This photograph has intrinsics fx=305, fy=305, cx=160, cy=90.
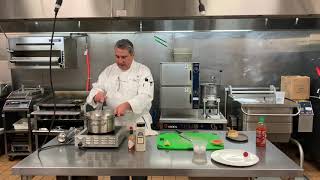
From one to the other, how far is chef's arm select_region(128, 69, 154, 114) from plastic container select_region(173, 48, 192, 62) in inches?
53.1

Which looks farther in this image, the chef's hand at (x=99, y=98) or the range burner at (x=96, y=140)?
the chef's hand at (x=99, y=98)

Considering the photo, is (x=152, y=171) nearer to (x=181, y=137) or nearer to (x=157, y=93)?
(x=181, y=137)

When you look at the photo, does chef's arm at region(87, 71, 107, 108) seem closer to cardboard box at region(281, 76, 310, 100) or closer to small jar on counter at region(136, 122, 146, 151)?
small jar on counter at region(136, 122, 146, 151)

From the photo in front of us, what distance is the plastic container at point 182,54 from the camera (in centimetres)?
376

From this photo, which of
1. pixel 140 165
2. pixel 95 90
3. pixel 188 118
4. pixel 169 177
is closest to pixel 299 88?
pixel 188 118

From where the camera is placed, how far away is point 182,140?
1.93 metres

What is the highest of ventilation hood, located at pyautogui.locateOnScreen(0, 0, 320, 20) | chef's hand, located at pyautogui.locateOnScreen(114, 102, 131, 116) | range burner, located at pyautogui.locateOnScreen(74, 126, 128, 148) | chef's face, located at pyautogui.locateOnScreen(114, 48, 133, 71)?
ventilation hood, located at pyautogui.locateOnScreen(0, 0, 320, 20)

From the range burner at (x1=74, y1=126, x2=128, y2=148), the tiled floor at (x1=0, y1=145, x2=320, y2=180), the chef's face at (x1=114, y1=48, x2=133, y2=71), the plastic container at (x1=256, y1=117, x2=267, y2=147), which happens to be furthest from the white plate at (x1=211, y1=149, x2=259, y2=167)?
the tiled floor at (x1=0, y1=145, x2=320, y2=180)

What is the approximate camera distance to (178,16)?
7.82 feet

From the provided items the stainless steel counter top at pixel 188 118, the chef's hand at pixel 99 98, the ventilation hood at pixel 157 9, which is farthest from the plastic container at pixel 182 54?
the chef's hand at pixel 99 98

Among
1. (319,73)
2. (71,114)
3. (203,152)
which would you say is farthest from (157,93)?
(203,152)

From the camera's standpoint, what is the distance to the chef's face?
234 centimetres

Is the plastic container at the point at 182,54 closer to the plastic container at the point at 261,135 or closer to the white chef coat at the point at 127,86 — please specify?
the white chef coat at the point at 127,86

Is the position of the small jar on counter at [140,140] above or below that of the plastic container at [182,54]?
below
